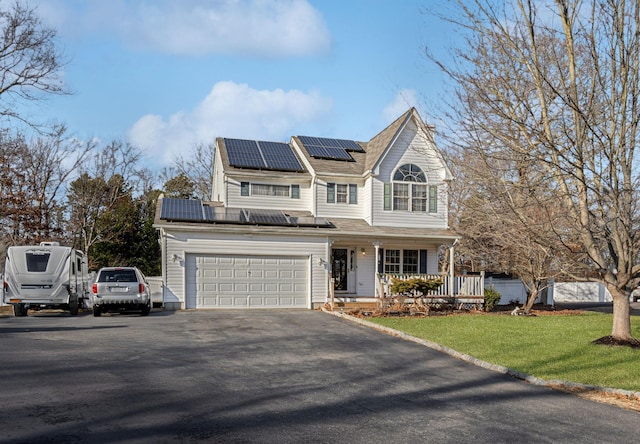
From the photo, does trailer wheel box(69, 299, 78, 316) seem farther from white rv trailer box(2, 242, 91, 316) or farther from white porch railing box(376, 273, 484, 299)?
white porch railing box(376, 273, 484, 299)

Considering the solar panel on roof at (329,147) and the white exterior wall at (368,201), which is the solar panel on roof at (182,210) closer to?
the solar panel on roof at (329,147)

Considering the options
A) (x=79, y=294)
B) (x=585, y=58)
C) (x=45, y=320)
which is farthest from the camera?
(x=79, y=294)

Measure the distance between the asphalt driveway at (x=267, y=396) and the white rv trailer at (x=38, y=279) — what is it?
6338 mm

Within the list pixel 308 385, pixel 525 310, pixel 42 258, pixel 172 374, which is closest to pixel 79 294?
pixel 42 258

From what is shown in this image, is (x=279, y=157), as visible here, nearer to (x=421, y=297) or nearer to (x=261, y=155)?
(x=261, y=155)

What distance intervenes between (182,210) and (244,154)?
4416mm

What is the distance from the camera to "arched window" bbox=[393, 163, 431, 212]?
25266 mm

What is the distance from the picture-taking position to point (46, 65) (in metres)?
25.8

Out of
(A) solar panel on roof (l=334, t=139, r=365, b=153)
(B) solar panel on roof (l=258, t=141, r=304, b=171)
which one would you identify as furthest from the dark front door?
(A) solar panel on roof (l=334, t=139, r=365, b=153)

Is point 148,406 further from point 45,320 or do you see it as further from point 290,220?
point 290,220

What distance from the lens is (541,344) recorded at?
44.5 ft

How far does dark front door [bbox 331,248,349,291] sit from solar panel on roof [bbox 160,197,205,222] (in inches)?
246

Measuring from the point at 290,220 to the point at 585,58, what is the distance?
13.5 meters

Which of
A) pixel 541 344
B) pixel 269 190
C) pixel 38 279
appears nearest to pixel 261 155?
pixel 269 190
